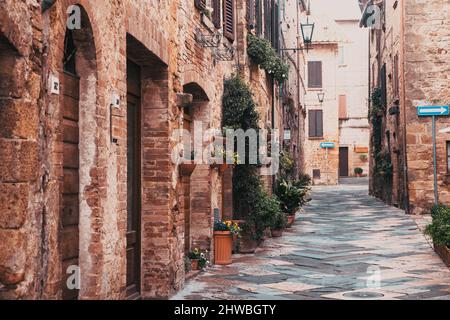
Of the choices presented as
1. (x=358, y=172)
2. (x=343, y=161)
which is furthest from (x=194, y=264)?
(x=358, y=172)

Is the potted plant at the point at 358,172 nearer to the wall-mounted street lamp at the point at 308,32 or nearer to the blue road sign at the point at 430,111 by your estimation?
the blue road sign at the point at 430,111

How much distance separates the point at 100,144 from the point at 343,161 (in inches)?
1508

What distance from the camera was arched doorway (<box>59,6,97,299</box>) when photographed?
16.2ft

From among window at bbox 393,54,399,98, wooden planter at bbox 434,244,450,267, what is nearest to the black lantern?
window at bbox 393,54,399,98

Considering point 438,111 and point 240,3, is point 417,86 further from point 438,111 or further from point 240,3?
point 240,3

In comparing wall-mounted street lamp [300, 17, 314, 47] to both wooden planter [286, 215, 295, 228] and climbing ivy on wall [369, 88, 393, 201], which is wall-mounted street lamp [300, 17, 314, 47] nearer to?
wooden planter [286, 215, 295, 228]

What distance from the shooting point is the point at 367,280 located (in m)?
8.17

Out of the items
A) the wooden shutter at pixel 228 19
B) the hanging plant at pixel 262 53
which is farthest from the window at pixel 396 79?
the wooden shutter at pixel 228 19

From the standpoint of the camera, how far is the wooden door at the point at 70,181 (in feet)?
16.0

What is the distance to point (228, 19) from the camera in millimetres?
11188

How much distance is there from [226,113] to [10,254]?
7156 millimetres

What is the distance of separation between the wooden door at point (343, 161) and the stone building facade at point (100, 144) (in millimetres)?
32815

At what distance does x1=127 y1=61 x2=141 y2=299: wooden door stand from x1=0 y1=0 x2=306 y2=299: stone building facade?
21 mm
